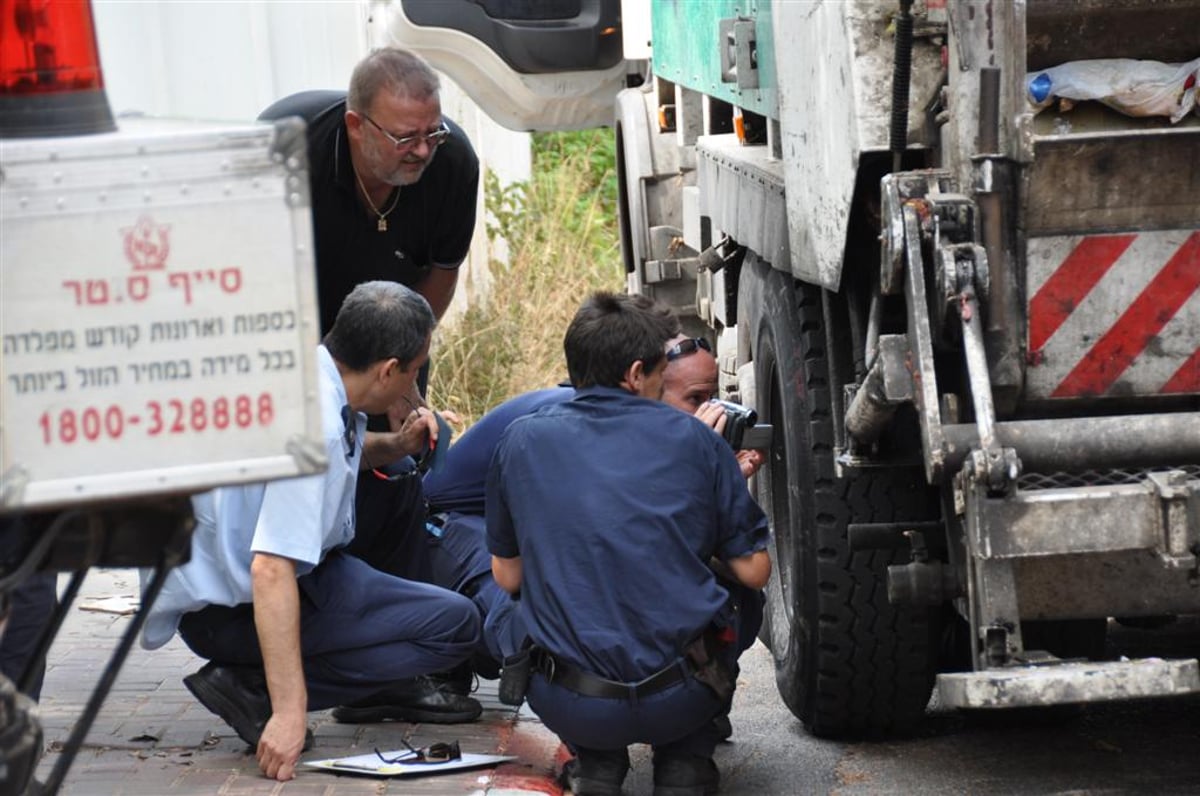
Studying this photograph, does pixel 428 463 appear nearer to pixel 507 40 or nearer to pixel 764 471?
pixel 764 471

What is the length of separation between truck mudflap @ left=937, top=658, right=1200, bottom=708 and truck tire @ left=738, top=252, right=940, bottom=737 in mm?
1001

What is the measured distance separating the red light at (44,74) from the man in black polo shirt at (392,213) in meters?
2.16

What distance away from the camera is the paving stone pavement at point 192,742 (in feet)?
13.6

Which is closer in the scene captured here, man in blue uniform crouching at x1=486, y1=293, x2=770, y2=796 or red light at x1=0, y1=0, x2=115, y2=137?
red light at x1=0, y1=0, x2=115, y2=137

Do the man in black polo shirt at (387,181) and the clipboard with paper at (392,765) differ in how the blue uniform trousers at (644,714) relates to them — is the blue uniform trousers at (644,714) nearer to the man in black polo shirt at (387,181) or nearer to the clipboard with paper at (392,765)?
the clipboard with paper at (392,765)

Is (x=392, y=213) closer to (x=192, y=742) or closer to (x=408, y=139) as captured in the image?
(x=408, y=139)

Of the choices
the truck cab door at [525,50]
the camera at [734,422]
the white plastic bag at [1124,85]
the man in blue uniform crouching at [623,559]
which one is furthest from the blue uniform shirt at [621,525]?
the truck cab door at [525,50]

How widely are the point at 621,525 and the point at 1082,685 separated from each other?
1.01m

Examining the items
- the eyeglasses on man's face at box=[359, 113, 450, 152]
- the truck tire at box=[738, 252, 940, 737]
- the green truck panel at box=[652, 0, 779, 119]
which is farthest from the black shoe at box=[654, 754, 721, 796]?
the eyeglasses on man's face at box=[359, 113, 450, 152]

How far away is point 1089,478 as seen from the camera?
3.77 meters

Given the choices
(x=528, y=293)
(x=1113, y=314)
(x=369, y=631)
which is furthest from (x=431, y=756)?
(x=528, y=293)

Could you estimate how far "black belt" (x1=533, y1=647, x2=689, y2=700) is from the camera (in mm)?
3961

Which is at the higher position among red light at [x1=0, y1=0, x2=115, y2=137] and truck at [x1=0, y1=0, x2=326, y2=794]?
red light at [x1=0, y1=0, x2=115, y2=137]

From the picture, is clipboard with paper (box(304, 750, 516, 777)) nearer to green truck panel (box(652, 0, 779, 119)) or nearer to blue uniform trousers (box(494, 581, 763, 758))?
blue uniform trousers (box(494, 581, 763, 758))
